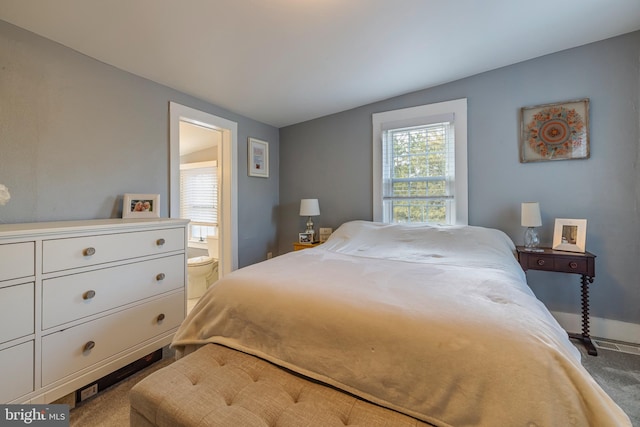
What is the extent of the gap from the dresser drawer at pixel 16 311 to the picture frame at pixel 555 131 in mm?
3719

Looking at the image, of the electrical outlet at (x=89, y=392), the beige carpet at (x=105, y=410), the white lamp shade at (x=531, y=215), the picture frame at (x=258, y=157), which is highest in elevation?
the picture frame at (x=258, y=157)

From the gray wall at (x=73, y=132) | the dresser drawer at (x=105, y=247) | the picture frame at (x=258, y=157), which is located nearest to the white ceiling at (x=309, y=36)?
the gray wall at (x=73, y=132)

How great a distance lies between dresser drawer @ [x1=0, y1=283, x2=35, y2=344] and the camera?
1.25 meters

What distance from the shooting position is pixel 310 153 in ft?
12.0

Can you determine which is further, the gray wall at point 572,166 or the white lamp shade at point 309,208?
the white lamp shade at point 309,208

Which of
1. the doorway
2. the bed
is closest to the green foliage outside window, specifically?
the bed

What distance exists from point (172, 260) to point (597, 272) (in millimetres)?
3545

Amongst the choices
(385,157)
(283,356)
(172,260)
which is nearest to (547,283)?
(385,157)

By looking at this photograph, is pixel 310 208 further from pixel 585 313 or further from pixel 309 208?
pixel 585 313

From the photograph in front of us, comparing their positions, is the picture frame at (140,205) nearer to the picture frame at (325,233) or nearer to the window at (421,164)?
the picture frame at (325,233)

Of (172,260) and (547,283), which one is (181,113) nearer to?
(172,260)

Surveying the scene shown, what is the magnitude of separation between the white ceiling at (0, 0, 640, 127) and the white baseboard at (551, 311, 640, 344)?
2.41m

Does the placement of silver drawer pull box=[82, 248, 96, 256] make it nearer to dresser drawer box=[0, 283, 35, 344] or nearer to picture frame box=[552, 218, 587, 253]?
dresser drawer box=[0, 283, 35, 344]

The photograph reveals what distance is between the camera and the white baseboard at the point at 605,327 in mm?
2213
